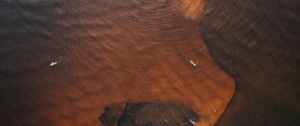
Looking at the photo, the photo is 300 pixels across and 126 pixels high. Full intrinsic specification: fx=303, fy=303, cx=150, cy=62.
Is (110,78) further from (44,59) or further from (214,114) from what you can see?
(214,114)

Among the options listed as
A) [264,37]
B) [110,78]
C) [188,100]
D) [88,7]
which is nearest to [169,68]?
[188,100]

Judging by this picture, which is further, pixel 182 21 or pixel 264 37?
pixel 182 21

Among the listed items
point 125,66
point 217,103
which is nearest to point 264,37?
point 217,103

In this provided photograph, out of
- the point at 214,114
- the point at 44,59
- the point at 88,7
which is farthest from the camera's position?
the point at 88,7

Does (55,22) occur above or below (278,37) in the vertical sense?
below

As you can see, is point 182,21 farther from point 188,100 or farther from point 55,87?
point 55,87

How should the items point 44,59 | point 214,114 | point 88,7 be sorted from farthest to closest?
point 88,7, point 44,59, point 214,114

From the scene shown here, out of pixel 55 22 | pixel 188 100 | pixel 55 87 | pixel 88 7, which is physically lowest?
pixel 55 87
